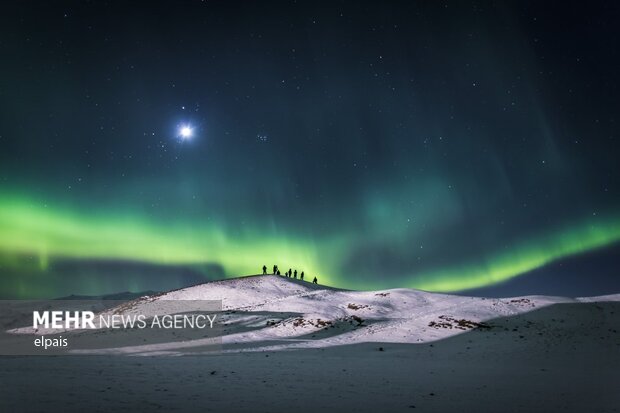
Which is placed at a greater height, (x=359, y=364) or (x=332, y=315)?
(x=332, y=315)

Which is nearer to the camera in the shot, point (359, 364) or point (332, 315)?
point (359, 364)

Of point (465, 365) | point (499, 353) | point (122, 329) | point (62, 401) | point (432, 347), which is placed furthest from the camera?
point (122, 329)

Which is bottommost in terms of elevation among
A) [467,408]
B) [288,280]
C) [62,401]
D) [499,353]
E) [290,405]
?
[499,353]

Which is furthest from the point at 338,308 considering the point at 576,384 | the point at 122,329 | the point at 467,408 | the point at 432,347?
the point at 467,408

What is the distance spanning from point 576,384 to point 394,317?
2497 centimetres

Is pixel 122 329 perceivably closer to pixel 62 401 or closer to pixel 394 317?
pixel 394 317

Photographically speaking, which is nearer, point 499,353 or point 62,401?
point 62,401

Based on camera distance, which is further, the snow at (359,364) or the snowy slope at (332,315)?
the snowy slope at (332,315)

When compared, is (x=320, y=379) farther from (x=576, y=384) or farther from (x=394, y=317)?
(x=394, y=317)

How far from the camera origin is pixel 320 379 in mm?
14117

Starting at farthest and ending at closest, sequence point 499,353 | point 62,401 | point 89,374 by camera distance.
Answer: point 499,353
point 89,374
point 62,401

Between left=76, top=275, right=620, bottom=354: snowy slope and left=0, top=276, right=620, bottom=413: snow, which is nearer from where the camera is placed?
left=0, top=276, right=620, bottom=413: snow

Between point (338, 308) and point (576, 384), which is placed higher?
point (338, 308)

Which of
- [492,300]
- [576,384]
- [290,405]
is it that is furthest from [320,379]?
[492,300]
